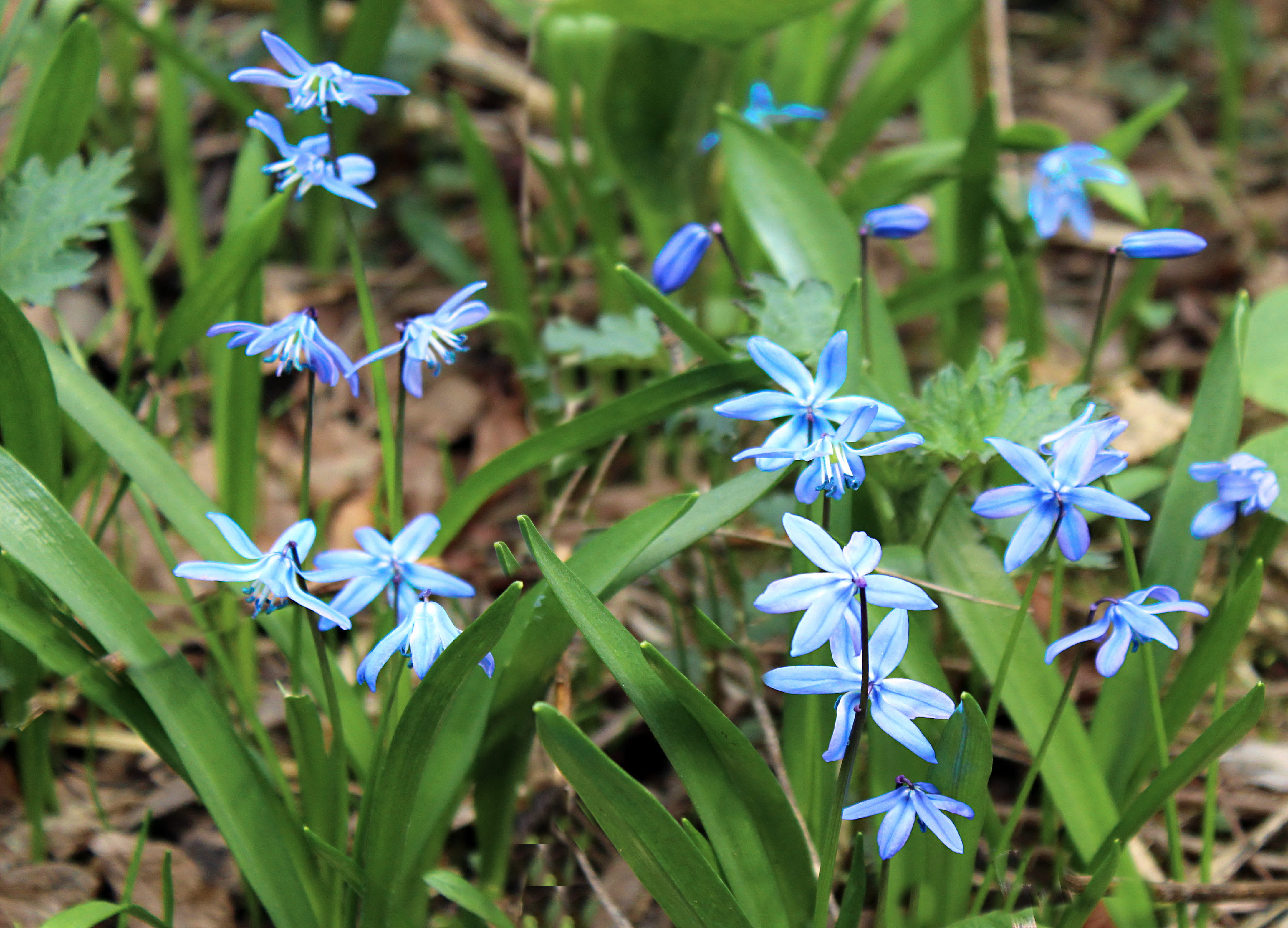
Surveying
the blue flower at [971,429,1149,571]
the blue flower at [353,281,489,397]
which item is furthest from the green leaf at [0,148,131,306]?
the blue flower at [971,429,1149,571]

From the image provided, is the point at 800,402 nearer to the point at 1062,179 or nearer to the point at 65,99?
the point at 1062,179

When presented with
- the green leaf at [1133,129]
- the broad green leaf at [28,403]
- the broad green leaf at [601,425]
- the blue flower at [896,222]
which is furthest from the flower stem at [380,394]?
the green leaf at [1133,129]

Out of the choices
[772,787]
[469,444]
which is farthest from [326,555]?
[469,444]

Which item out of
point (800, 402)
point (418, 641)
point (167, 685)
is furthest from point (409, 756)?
point (800, 402)

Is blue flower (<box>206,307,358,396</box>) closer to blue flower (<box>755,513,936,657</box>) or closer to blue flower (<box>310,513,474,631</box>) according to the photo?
blue flower (<box>310,513,474,631</box>)

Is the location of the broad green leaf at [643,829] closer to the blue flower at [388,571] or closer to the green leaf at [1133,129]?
the blue flower at [388,571]

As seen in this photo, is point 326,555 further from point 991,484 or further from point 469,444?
point 469,444
